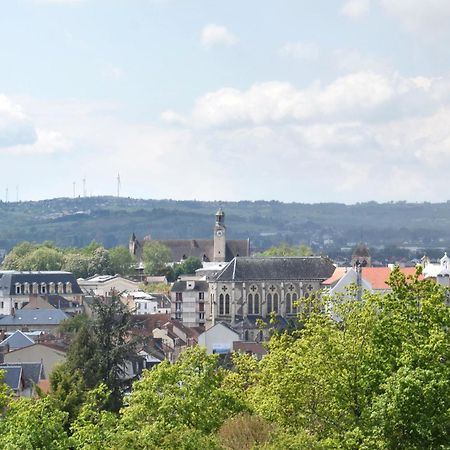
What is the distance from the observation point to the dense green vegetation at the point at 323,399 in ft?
120

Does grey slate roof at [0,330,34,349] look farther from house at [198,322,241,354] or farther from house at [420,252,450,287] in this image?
house at [420,252,450,287]

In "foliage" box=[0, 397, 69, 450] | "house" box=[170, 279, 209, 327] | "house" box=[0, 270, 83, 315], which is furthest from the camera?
"house" box=[0, 270, 83, 315]

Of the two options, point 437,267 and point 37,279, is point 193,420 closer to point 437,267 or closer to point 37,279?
point 437,267

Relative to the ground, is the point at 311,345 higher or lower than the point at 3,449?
higher

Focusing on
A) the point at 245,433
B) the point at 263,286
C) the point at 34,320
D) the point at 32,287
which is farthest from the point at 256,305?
the point at 245,433

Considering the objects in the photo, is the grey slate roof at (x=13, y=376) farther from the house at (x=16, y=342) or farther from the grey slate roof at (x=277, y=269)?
the grey slate roof at (x=277, y=269)

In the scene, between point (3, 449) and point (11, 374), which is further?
point (11, 374)

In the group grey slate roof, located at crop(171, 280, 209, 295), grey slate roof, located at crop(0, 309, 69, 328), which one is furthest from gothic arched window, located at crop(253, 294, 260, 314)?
grey slate roof, located at crop(0, 309, 69, 328)

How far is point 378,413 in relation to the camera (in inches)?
1444

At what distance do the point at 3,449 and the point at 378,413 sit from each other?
1064 centimetres

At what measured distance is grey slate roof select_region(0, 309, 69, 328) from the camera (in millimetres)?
139750

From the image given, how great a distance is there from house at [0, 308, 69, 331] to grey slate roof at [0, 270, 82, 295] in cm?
2608

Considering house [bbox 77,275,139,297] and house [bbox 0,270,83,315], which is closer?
house [bbox 0,270,83,315]

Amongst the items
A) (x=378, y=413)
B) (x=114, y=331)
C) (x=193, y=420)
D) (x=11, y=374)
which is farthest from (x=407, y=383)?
(x=11, y=374)
